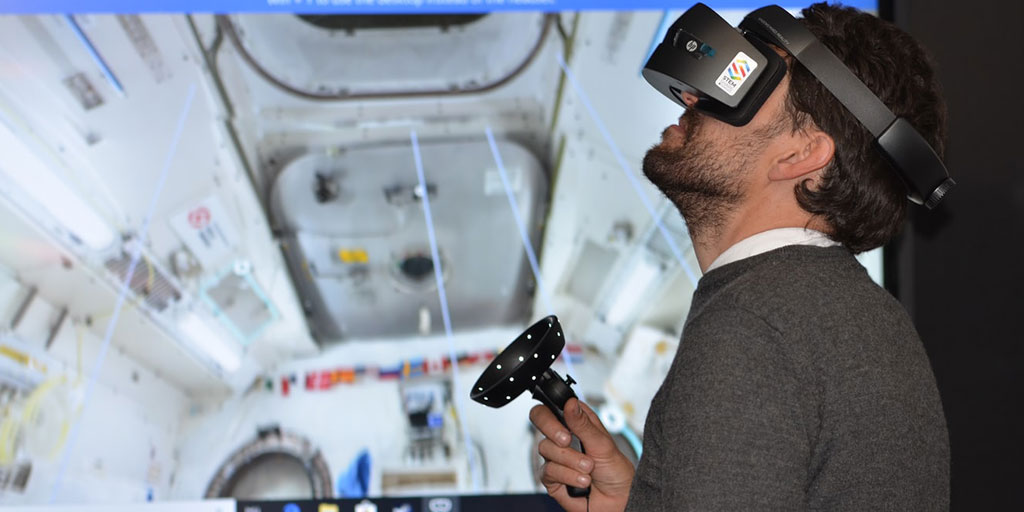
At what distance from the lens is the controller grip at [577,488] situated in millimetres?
1182

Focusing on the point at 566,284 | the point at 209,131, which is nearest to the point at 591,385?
the point at 566,284

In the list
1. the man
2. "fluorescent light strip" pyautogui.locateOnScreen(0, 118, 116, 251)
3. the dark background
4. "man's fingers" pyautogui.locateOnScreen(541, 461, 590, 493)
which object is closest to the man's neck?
the man

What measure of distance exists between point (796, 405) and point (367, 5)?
1.88 metres

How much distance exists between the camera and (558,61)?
8.20ft

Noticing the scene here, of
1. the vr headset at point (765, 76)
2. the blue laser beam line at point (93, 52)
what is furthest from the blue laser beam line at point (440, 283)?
the vr headset at point (765, 76)

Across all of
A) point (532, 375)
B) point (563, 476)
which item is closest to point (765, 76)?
point (532, 375)

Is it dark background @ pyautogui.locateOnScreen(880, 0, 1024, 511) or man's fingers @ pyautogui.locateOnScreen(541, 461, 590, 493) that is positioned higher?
dark background @ pyautogui.locateOnScreen(880, 0, 1024, 511)

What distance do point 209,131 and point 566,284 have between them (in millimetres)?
1114

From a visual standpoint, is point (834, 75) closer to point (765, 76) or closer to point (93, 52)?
point (765, 76)

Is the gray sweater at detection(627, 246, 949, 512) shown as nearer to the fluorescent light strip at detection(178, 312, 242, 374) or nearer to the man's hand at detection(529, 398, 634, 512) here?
the man's hand at detection(529, 398, 634, 512)

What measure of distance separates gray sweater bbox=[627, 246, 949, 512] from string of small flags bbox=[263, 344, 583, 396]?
1474 millimetres

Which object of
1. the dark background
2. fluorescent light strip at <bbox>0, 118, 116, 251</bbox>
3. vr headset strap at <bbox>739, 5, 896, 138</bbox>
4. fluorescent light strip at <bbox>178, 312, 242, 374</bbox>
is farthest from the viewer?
the dark background

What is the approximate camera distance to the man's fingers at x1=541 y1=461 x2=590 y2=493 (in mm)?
1167

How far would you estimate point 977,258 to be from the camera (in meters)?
2.53
